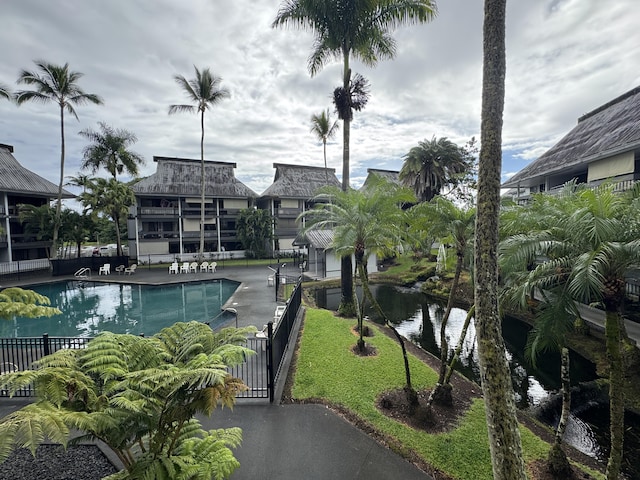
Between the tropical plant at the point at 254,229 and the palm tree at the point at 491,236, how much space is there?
28756mm

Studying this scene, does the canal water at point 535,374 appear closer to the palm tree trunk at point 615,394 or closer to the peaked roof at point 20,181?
the palm tree trunk at point 615,394

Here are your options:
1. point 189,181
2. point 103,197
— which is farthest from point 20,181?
point 189,181

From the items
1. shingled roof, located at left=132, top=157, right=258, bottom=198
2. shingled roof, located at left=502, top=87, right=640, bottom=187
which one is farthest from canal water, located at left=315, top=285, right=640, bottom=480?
shingled roof, located at left=132, top=157, right=258, bottom=198

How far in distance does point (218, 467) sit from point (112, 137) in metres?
33.4

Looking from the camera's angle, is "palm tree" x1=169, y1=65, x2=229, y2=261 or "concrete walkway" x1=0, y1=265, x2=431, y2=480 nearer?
"concrete walkway" x1=0, y1=265, x2=431, y2=480

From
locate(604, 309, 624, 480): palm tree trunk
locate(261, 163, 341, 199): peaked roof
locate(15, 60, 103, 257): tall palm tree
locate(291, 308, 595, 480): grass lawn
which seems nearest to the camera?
locate(604, 309, 624, 480): palm tree trunk

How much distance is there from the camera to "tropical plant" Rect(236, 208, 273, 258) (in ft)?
104

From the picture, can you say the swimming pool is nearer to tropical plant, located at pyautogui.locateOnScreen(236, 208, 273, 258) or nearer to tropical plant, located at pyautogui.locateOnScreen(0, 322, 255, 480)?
tropical plant, located at pyautogui.locateOnScreen(0, 322, 255, 480)

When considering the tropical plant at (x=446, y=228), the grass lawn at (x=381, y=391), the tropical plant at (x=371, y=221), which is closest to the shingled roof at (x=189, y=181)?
the grass lawn at (x=381, y=391)

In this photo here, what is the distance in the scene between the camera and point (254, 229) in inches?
1250

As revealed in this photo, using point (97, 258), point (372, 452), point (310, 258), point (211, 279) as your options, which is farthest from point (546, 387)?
point (97, 258)

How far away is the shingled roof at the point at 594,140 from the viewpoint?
14255 mm

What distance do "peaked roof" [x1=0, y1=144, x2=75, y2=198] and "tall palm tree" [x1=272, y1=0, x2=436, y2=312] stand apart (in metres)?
26.0

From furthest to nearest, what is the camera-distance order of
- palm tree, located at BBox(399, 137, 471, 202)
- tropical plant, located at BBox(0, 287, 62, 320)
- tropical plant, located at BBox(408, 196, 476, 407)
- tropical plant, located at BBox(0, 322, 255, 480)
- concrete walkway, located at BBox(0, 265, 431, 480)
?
palm tree, located at BBox(399, 137, 471, 202), tropical plant, located at BBox(408, 196, 476, 407), tropical plant, located at BBox(0, 287, 62, 320), concrete walkway, located at BBox(0, 265, 431, 480), tropical plant, located at BBox(0, 322, 255, 480)
